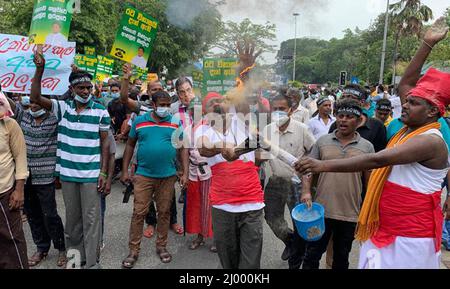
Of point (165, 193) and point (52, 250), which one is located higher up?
point (165, 193)

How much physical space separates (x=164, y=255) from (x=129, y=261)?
0.41 metres

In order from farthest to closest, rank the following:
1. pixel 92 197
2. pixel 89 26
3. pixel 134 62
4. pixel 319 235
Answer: pixel 89 26
pixel 134 62
pixel 92 197
pixel 319 235

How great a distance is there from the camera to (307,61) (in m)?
63.4

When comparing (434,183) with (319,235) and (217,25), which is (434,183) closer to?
(319,235)

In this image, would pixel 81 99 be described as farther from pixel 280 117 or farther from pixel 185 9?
pixel 185 9

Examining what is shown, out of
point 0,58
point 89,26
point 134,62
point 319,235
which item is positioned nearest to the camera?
point 319,235

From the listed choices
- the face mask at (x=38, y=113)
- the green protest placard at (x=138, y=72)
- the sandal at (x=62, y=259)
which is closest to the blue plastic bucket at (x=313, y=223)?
the sandal at (x=62, y=259)

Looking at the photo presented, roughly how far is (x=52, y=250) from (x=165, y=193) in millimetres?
1553

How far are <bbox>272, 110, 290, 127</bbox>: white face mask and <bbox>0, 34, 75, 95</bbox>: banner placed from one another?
91.8 inches

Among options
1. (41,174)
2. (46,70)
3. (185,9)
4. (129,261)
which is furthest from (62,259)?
(185,9)

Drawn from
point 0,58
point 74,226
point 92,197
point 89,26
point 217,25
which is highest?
point 89,26

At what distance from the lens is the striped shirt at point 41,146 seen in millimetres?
4094

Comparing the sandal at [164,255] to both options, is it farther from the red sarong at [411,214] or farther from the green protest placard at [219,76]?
the red sarong at [411,214]
